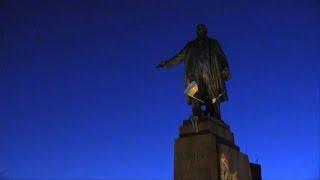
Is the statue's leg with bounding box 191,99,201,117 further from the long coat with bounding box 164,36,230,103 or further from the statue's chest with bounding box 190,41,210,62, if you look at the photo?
the statue's chest with bounding box 190,41,210,62

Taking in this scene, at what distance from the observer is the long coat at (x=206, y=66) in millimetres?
12234

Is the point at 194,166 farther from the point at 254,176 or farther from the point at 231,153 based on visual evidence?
the point at 254,176

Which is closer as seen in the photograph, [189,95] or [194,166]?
[194,166]

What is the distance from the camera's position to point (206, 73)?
1222cm

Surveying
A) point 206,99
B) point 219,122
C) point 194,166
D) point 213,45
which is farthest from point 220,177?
point 213,45

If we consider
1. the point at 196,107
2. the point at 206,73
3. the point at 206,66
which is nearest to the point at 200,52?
the point at 206,66

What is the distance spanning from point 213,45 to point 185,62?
1074mm

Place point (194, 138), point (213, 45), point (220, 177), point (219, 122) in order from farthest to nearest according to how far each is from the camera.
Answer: point (213, 45) → point (219, 122) → point (194, 138) → point (220, 177)

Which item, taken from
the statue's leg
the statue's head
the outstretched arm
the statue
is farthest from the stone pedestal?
the statue's head

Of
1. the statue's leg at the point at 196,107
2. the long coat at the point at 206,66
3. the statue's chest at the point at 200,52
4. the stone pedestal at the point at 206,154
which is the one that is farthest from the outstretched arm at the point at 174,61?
the stone pedestal at the point at 206,154

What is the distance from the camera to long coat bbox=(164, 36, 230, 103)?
1223 cm

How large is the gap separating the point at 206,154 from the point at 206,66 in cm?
316

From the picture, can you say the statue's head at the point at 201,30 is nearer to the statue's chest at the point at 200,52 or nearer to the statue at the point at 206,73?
the statue at the point at 206,73

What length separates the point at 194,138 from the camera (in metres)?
10.7
